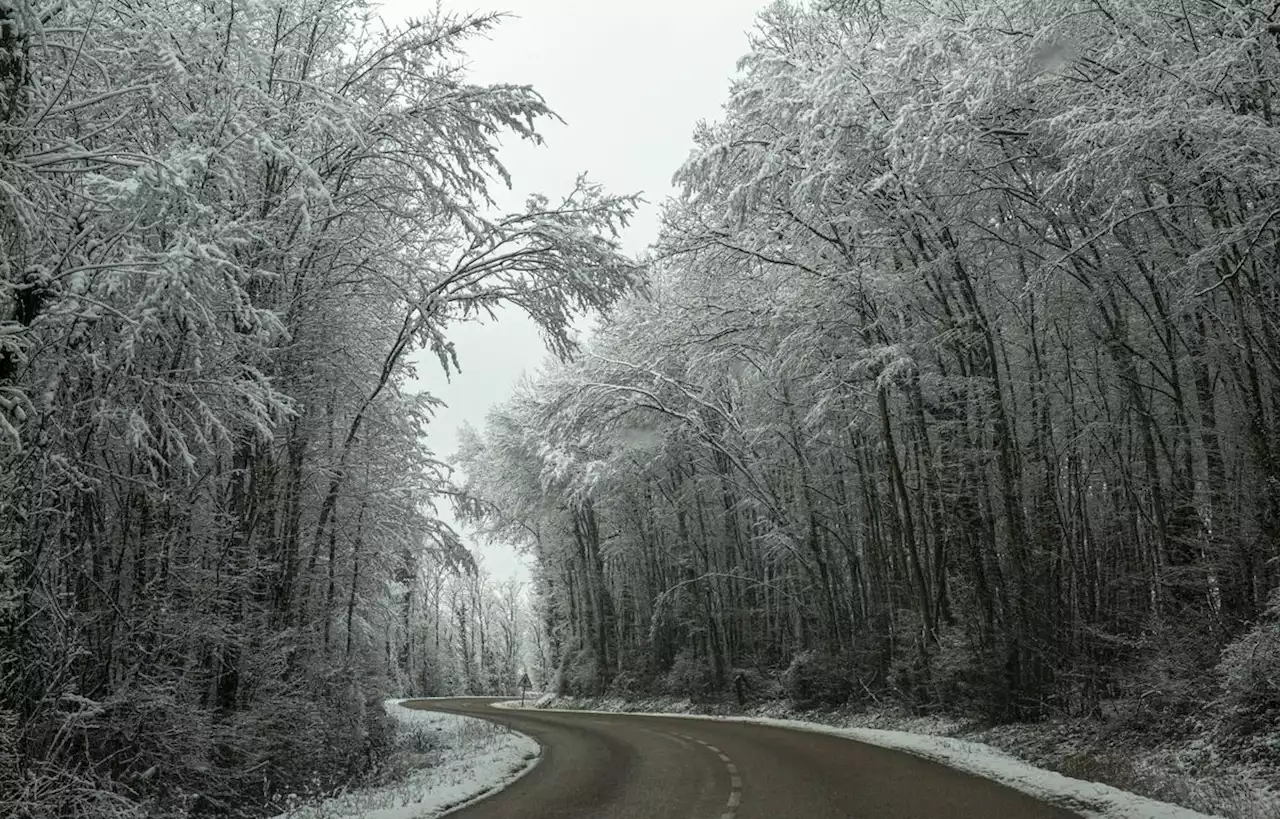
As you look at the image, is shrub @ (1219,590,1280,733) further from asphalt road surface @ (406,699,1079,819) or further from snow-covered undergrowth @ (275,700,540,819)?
snow-covered undergrowth @ (275,700,540,819)

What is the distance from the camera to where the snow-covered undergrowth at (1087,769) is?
7.59 meters

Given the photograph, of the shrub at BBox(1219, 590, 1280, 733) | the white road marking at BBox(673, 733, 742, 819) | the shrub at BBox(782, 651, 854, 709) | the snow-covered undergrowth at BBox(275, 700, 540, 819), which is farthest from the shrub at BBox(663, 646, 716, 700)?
the shrub at BBox(1219, 590, 1280, 733)

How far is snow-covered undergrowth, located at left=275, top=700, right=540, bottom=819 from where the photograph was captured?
943 cm

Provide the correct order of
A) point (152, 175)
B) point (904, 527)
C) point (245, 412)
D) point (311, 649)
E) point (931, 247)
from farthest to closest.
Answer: point (904, 527)
point (931, 247)
point (311, 649)
point (245, 412)
point (152, 175)

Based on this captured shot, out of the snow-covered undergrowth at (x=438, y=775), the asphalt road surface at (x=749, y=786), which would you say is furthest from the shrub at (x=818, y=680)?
the snow-covered undergrowth at (x=438, y=775)

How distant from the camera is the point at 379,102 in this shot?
1259 cm

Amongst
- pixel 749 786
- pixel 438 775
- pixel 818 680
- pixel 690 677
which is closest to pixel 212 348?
pixel 438 775

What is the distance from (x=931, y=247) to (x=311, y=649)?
41.3 ft


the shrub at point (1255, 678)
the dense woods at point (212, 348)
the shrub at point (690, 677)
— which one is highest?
the dense woods at point (212, 348)

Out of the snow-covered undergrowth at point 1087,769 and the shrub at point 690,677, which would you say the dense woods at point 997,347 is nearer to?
the snow-covered undergrowth at point 1087,769

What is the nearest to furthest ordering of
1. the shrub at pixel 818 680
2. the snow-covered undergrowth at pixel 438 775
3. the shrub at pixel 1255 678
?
the shrub at pixel 1255 678 → the snow-covered undergrowth at pixel 438 775 → the shrub at pixel 818 680

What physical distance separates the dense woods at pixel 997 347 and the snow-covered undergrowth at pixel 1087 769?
0.81 meters

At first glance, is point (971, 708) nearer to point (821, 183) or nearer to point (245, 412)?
point (821, 183)

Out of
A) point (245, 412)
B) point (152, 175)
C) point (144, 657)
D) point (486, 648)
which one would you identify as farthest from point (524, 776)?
point (486, 648)
